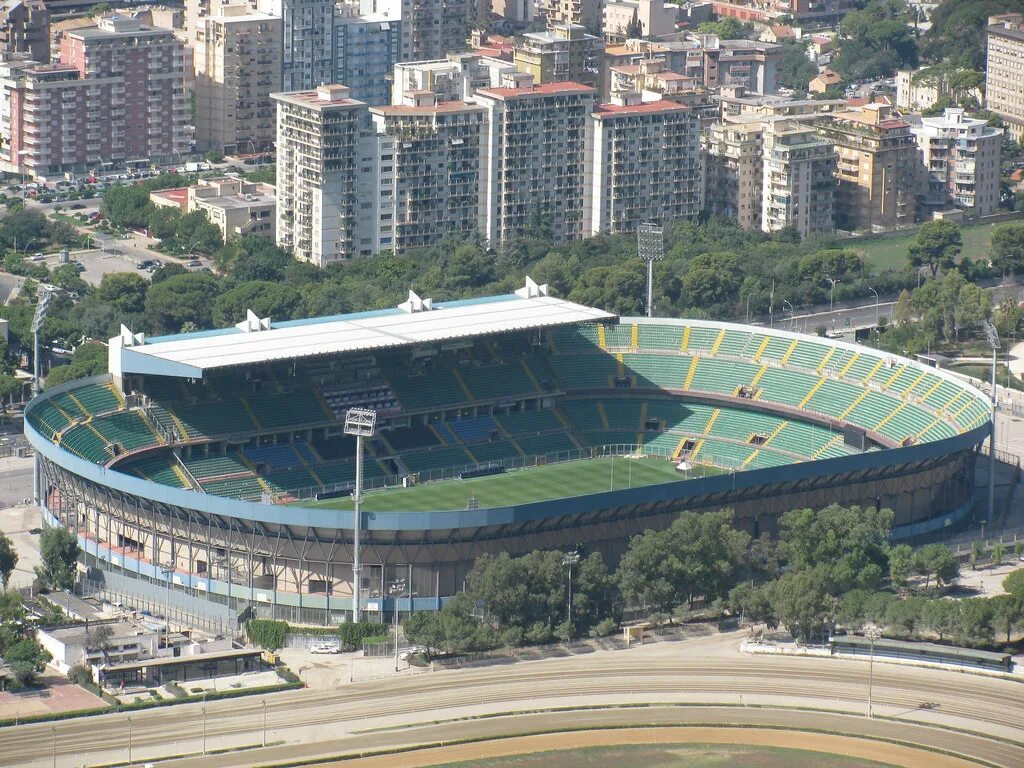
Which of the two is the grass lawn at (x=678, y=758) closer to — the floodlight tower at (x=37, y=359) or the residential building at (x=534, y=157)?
the floodlight tower at (x=37, y=359)

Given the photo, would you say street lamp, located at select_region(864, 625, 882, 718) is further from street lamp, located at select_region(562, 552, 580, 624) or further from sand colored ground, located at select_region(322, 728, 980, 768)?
street lamp, located at select_region(562, 552, 580, 624)

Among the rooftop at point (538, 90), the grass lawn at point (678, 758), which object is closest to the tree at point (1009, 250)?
the rooftop at point (538, 90)

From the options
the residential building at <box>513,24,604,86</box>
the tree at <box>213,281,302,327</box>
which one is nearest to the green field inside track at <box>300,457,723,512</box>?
the tree at <box>213,281,302,327</box>

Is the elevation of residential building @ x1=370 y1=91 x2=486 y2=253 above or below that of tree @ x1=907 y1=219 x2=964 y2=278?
above

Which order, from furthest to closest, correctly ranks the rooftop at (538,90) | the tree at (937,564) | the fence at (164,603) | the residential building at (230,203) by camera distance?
the residential building at (230,203) < the rooftop at (538,90) < the tree at (937,564) < the fence at (164,603)

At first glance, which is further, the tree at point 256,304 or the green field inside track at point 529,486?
the tree at point 256,304

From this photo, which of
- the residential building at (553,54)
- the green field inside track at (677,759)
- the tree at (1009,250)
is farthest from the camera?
the residential building at (553,54)

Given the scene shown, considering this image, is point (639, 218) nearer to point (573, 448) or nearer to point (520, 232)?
point (520, 232)
